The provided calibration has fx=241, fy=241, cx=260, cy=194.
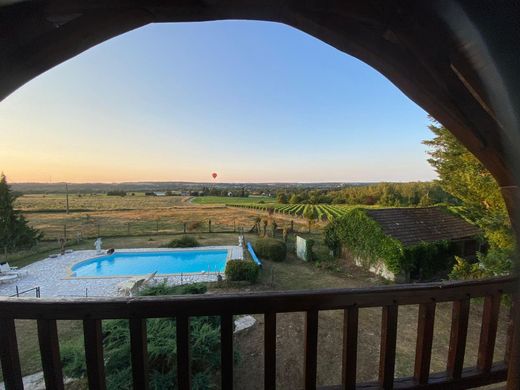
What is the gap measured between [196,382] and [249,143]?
63.0ft

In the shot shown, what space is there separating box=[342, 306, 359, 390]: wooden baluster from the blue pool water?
973cm

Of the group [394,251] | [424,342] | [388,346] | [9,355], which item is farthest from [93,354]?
[394,251]

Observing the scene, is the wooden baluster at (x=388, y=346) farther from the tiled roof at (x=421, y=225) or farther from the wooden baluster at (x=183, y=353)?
the tiled roof at (x=421, y=225)

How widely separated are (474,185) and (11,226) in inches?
730

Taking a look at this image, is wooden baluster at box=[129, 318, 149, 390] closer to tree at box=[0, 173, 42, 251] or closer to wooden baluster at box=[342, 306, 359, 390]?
wooden baluster at box=[342, 306, 359, 390]

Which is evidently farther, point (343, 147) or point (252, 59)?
point (343, 147)

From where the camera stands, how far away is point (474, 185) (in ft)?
15.6

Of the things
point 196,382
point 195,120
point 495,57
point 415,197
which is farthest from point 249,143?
point 495,57

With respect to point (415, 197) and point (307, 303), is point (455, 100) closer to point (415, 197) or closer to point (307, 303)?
point (307, 303)

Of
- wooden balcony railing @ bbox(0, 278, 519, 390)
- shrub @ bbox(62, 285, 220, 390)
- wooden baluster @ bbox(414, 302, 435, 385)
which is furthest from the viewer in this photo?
shrub @ bbox(62, 285, 220, 390)

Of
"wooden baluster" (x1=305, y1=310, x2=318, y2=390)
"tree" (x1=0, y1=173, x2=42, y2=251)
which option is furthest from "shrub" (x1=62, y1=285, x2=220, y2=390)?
"tree" (x1=0, y1=173, x2=42, y2=251)

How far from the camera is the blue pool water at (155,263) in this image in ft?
35.7

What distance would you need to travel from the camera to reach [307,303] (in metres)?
1.20

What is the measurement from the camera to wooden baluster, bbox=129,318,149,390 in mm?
1140
